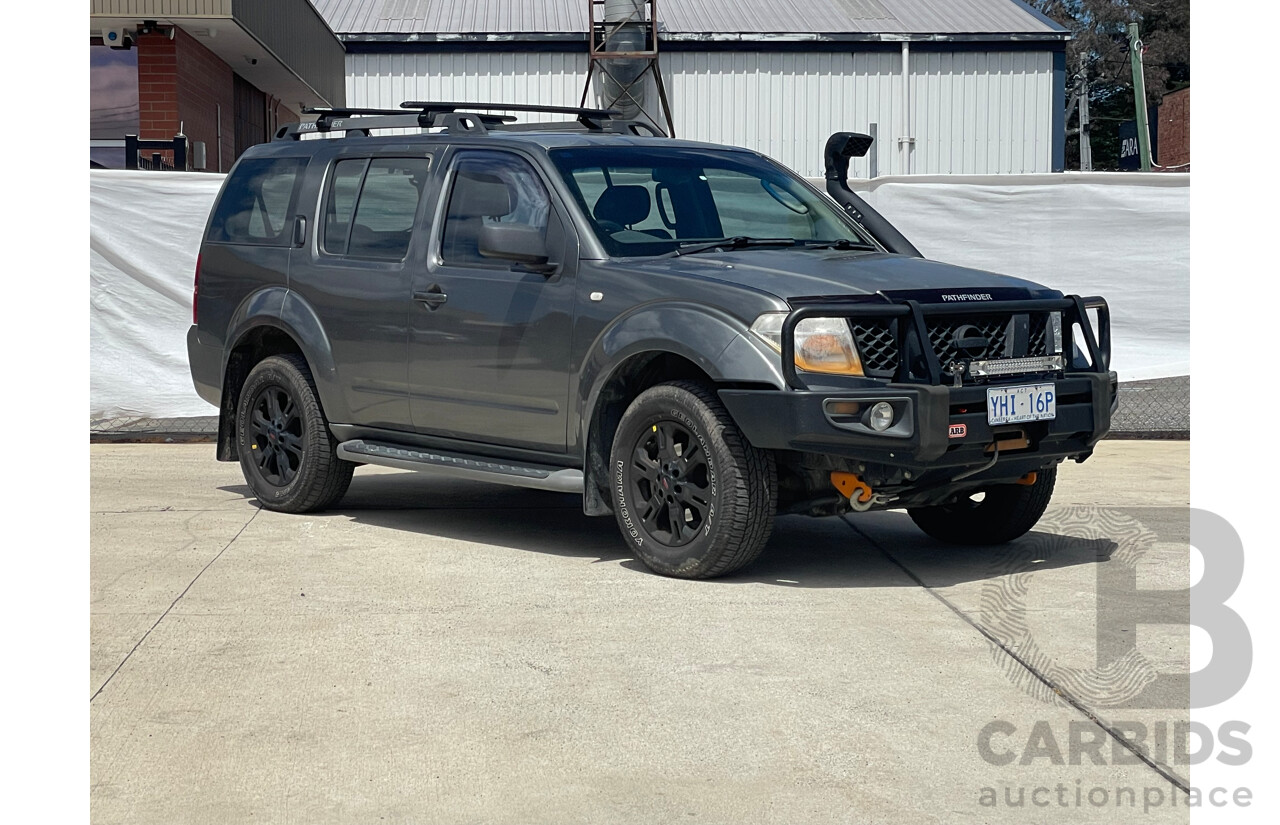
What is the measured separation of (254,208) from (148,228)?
3.89m

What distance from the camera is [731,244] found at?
7.19m

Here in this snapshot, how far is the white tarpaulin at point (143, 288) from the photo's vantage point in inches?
480

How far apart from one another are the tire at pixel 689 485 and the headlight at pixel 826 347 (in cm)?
44

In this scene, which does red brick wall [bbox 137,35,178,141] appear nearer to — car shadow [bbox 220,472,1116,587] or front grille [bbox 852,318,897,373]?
car shadow [bbox 220,472,1116,587]

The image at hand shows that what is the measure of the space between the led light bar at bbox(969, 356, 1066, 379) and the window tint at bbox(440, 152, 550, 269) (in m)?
2.13

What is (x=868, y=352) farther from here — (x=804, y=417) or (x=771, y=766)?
(x=771, y=766)

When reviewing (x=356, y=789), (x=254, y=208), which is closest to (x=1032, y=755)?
(x=356, y=789)

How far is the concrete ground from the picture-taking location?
4.02 m

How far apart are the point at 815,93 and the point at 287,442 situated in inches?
923

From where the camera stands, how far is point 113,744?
14.5ft

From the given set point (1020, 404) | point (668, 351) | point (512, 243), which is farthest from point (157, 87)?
point (1020, 404)

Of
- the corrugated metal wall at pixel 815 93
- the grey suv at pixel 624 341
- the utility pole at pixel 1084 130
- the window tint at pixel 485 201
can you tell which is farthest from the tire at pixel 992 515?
the utility pole at pixel 1084 130

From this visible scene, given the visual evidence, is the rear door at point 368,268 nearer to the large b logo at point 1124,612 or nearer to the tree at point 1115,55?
the large b logo at point 1124,612

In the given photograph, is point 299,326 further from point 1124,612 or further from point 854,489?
point 1124,612
